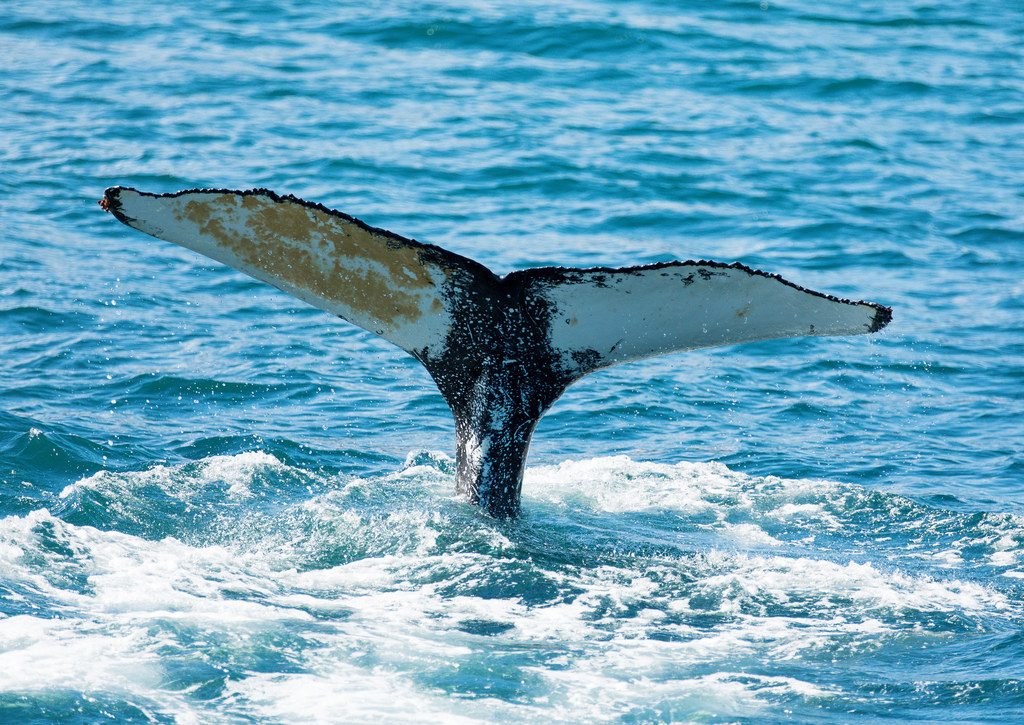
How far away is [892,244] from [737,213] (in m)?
1.84

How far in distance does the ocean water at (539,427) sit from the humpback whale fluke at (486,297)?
117 centimetres

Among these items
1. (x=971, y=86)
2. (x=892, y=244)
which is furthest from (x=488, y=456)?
(x=971, y=86)

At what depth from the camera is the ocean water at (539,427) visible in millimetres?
5230

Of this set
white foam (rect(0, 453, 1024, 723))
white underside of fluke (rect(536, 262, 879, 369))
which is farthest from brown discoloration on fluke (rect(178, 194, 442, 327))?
white foam (rect(0, 453, 1024, 723))

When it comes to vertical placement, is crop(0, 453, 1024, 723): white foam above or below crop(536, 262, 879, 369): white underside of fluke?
below

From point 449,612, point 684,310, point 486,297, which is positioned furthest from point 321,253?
point 449,612

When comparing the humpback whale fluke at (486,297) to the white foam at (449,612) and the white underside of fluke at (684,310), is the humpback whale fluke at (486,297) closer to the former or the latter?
the white underside of fluke at (684,310)

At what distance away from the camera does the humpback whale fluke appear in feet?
16.3

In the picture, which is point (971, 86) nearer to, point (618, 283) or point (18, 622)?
point (618, 283)

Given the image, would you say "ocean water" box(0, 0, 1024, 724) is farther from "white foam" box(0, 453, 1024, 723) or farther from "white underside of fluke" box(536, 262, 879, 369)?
"white underside of fluke" box(536, 262, 879, 369)

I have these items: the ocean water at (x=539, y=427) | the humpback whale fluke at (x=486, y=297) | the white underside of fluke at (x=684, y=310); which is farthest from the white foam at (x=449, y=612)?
the white underside of fluke at (x=684, y=310)

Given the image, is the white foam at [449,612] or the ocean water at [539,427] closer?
the white foam at [449,612]

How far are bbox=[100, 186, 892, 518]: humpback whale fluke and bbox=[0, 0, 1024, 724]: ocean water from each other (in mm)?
1167

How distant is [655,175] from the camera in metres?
15.5
